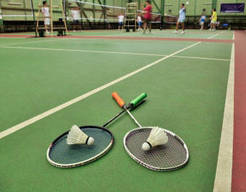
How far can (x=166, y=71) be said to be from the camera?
3.71m

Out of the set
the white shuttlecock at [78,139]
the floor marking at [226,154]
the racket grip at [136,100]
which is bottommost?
the floor marking at [226,154]

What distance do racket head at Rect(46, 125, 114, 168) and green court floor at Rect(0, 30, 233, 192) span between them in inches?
1.5

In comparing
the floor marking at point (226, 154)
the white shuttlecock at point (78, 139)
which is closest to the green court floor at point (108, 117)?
the floor marking at point (226, 154)

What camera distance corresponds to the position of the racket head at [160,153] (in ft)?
4.16

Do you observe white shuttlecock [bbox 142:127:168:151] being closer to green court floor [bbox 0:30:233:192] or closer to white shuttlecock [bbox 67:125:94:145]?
green court floor [bbox 0:30:233:192]

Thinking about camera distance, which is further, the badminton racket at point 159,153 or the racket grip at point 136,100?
the racket grip at point 136,100

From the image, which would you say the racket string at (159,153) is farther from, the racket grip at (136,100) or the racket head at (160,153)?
the racket grip at (136,100)

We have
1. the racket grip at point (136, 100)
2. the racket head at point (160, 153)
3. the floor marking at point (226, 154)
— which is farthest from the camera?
the racket grip at point (136, 100)

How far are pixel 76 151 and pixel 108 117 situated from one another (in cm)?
61

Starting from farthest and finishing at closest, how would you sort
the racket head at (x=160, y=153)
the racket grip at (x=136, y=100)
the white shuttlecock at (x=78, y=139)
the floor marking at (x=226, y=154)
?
1. the racket grip at (x=136, y=100)
2. the white shuttlecock at (x=78, y=139)
3. the racket head at (x=160, y=153)
4. the floor marking at (x=226, y=154)

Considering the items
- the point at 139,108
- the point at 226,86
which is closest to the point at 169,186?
the point at 139,108

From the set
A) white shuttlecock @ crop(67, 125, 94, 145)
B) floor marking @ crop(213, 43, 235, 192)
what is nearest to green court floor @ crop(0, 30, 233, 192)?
floor marking @ crop(213, 43, 235, 192)

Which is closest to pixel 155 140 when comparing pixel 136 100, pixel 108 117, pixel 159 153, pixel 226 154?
pixel 159 153

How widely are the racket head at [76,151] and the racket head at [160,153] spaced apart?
144 millimetres
